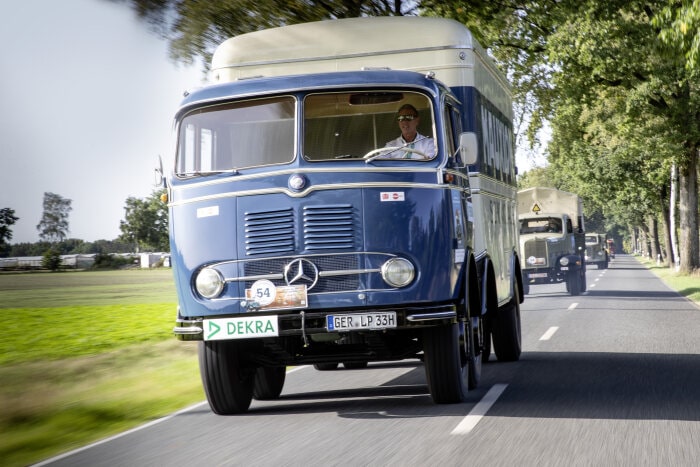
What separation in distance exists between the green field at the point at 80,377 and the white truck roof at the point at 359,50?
304cm

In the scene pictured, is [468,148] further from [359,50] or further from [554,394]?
[554,394]

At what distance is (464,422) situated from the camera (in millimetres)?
7590

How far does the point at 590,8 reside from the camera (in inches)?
821

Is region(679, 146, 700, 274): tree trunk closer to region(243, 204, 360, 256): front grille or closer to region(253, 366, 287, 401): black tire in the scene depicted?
region(253, 366, 287, 401): black tire

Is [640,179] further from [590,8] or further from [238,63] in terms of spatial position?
[238,63]

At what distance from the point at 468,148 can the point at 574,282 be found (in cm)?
2141

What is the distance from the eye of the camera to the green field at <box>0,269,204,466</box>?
28.2 ft

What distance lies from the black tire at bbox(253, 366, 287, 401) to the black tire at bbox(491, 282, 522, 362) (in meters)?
3.17

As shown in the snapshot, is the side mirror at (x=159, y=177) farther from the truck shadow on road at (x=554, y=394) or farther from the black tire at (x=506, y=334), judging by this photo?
the black tire at (x=506, y=334)

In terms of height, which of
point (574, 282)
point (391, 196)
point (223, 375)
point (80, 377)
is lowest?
point (80, 377)

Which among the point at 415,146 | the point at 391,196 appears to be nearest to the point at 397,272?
the point at 391,196

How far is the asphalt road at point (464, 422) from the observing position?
639 centimetres

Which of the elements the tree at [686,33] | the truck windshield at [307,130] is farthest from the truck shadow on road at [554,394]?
the tree at [686,33]

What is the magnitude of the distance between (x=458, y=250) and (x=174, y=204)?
2.40 metres
